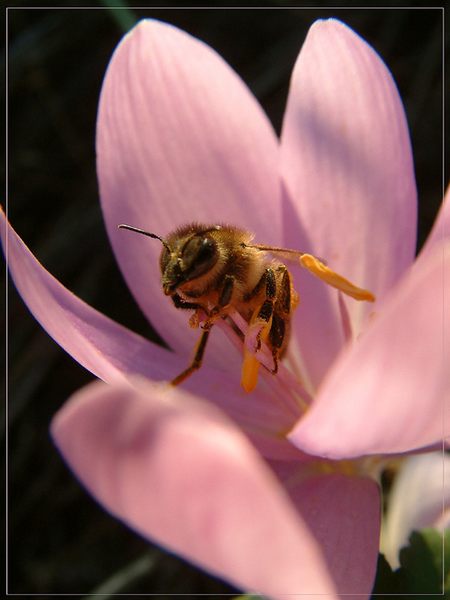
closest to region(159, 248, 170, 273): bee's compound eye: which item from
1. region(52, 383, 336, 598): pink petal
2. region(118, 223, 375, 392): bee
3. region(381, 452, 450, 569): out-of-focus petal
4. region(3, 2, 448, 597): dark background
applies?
region(118, 223, 375, 392): bee

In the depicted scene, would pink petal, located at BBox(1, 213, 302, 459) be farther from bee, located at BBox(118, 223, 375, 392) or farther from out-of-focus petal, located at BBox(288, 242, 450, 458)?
out-of-focus petal, located at BBox(288, 242, 450, 458)

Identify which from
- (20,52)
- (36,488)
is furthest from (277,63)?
(36,488)

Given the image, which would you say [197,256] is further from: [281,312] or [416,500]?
[416,500]

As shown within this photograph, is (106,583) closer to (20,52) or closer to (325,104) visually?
(325,104)

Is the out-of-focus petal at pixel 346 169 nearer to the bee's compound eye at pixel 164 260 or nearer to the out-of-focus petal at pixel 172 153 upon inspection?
the out-of-focus petal at pixel 172 153

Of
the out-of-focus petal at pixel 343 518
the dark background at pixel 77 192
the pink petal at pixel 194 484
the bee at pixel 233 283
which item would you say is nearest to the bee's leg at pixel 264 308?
the bee at pixel 233 283

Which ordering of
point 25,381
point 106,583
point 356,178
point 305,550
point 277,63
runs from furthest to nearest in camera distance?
point 277,63 → point 25,381 → point 106,583 → point 356,178 → point 305,550
